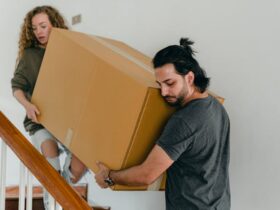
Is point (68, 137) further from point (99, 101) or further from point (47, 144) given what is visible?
point (47, 144)

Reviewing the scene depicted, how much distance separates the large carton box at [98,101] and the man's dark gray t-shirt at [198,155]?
0.11 meters

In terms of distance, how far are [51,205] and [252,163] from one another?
3.07ft

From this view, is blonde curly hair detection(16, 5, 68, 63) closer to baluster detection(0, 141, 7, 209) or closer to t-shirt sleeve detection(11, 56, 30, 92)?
t-shirt sleeve detection(11, 56, 30, 92)

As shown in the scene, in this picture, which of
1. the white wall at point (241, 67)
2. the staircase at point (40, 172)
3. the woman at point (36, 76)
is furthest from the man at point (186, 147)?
the woman at point (36, 76)

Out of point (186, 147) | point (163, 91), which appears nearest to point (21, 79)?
point (163, 91)

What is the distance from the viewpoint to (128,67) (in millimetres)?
1729

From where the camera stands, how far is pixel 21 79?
2152 millimetres

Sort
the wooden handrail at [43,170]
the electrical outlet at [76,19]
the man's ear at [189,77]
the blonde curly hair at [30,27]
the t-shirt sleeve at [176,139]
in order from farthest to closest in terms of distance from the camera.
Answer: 1. the electrical outlet at [76,19]
2. the blonde curly hair at [30,27]
3. the man's ear at [189,77]
4. the t-shirt sleeve at [176,139]
5. the wooden handrail at [43,170]

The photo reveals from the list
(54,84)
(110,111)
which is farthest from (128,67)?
(54,84)

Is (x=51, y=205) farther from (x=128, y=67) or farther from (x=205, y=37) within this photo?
(x=205, y=37)

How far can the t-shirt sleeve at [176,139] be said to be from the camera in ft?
5.03

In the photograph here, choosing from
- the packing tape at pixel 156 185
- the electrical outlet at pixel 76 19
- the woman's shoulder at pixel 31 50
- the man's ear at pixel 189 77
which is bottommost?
the packing tape at pixel 156 185

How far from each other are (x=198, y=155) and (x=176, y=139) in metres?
0.14

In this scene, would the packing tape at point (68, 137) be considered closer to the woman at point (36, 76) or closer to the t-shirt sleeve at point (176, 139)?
the woman at point (36, 76)
